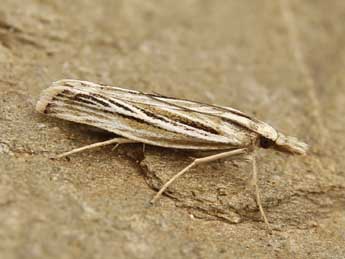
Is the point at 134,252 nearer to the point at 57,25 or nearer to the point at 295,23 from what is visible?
the point at 57,25

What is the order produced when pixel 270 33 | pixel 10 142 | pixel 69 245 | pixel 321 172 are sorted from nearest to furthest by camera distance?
pixel 69 245 → pixel 10 142 → pixel 321 172 → pixel 270 33

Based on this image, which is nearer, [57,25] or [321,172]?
[321,172]

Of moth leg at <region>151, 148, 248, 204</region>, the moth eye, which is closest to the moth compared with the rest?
moth leg at <region>151, 148, 248, 204</region>

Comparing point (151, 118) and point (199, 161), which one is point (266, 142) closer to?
point (199, 161)

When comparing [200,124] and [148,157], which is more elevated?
[200,124]

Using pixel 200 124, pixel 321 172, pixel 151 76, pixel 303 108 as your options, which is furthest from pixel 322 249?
pixel 151 76

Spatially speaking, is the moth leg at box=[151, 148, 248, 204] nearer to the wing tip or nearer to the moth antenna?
the moth antenna

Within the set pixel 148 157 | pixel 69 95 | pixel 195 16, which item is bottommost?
pixel 148 157

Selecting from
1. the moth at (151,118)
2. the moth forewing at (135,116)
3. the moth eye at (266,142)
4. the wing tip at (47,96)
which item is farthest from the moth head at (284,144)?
the wing tip at (47,96)
